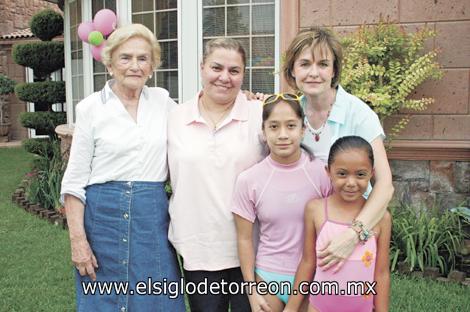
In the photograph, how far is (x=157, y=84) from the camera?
653 cm

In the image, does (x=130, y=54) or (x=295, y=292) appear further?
(x=130, y=54)

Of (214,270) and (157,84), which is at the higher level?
(157,84)

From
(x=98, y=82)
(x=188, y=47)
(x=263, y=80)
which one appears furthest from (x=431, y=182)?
(x=98, y=82)

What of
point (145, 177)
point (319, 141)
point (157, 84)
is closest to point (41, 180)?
point (157, 84)

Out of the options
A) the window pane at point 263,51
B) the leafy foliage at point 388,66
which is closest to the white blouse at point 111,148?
the leafy foliage at point 388,66

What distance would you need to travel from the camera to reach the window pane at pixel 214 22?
5965 mm

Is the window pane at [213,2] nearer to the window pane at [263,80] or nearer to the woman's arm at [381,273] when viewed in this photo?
the window pane at [263,80]

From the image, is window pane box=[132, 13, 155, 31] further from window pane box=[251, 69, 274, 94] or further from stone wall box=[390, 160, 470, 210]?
stone wall box=[390, 160, 470, 210]

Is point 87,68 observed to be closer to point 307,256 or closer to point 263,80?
point 263,80

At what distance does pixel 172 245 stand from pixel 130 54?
2.79 feet

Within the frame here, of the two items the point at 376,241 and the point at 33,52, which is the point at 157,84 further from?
the point at 376,241

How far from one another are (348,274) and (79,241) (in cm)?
112

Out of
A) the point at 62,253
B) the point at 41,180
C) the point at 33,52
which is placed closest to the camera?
the point at 62,253

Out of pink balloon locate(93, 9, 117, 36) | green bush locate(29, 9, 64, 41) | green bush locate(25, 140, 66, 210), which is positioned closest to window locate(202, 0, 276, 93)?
pink balloon locate(93, 9, 117, 36)
